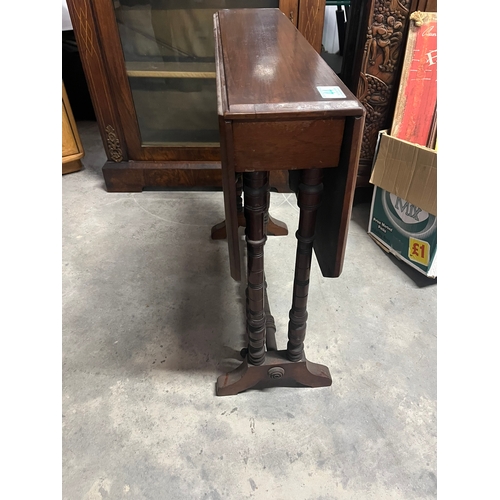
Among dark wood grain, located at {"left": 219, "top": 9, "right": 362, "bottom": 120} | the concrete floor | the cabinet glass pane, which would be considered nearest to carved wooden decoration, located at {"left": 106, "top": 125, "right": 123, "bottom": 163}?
the cabinet glass pane

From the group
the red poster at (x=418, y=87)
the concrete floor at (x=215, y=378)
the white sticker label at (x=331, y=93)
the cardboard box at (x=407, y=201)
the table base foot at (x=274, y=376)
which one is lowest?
the concrete floor at (x=215, y=378)

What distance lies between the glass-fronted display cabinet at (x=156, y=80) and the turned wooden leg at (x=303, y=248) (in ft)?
4.08

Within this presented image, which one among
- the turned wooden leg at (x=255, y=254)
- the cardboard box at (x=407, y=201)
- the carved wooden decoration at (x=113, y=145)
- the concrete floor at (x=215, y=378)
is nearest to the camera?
the turned wooden leg at (x=255, y=254)

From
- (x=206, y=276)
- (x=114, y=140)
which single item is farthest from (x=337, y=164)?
(x=114, y=140)

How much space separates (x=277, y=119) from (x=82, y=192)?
1850mm

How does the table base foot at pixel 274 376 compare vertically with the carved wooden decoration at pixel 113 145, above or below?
below

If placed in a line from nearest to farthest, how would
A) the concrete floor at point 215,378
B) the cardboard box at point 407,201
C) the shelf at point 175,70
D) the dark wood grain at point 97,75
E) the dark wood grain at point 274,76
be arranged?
1. the dark wood grain at point 274,76
2. the concrete floor at point 215,378
3. the cardboard box at point 407,201
4. the dark wood grain at point 97,75
5. the shelf at point 175,70

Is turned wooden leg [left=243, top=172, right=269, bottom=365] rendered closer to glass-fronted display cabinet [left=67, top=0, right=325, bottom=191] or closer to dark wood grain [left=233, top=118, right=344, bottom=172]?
dark wood grain [left=233, top=118, right=344, bottom=172]

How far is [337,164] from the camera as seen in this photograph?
75 cm

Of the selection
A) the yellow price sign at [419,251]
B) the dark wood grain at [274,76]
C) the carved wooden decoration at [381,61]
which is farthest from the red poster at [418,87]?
the dark wood grain at [274,76]

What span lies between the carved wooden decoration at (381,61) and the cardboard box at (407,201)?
156 mm

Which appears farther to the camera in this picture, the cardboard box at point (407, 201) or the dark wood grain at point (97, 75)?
the dark wood grain at point (97, 75)

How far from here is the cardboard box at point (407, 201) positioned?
1.41 metres

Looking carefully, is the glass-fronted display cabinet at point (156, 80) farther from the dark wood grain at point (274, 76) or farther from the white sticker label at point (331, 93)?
the white sticker label at point (331, 93)
